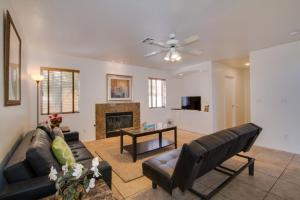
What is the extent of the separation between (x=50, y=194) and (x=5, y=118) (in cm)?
96

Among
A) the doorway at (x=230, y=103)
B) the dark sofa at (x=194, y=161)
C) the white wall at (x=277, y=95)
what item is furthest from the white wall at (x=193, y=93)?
the dark sofa at (x=194, y=161)

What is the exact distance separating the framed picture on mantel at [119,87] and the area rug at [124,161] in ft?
6.11

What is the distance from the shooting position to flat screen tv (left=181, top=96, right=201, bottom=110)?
588cm

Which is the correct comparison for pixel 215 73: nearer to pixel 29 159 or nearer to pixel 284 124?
pixel 284 124

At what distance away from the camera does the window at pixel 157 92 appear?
640cm

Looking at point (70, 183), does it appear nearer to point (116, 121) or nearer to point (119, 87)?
point (116, 121)

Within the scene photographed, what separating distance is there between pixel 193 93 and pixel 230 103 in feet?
4.78

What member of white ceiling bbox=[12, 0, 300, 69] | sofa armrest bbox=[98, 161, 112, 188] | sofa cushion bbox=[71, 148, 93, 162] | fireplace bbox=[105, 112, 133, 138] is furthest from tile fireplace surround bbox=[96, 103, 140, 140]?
sofa armrest bbox=[98, 161, 112, 188]

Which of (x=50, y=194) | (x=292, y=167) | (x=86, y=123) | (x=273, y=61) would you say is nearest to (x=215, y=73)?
(x=273, y=61)

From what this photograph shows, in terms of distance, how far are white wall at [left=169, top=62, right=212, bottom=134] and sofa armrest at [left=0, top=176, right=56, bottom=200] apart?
16.2 ft

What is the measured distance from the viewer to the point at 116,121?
5.30 meters

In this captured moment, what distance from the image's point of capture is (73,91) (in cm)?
455

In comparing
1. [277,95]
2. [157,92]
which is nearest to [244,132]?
[277,95]

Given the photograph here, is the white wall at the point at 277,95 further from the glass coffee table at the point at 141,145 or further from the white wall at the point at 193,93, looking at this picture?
the glass coffee table at the point at 141,145
